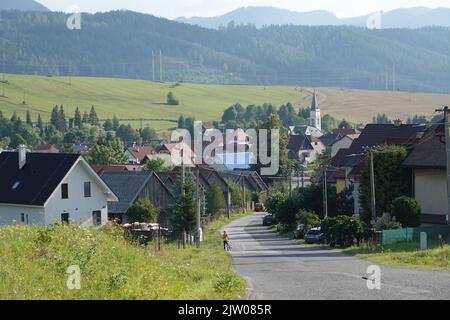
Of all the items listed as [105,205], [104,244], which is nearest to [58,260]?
[104,244]

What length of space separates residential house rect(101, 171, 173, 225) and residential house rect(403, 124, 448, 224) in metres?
20.2

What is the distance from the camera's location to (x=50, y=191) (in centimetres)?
4453

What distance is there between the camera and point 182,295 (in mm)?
13977

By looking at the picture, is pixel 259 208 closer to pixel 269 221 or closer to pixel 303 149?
pixel 269 221

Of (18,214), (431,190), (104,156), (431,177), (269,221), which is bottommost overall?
(269,221)

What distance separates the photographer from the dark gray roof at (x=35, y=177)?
44797 mm

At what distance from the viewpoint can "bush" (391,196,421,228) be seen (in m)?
36.5

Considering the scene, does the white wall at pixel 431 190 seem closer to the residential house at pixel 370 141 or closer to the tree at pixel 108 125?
the residential house at pixel 370 141

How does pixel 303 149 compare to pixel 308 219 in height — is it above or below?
above

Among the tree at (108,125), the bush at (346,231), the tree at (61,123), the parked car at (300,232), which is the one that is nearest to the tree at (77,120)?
the tree at (61,123)

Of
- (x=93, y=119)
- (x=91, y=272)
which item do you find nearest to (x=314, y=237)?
(x=91, y=272)

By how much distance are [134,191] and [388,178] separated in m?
20.7

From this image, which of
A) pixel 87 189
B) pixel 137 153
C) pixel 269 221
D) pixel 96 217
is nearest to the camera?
pixel 87 189

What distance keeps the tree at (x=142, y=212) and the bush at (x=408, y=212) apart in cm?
2085
